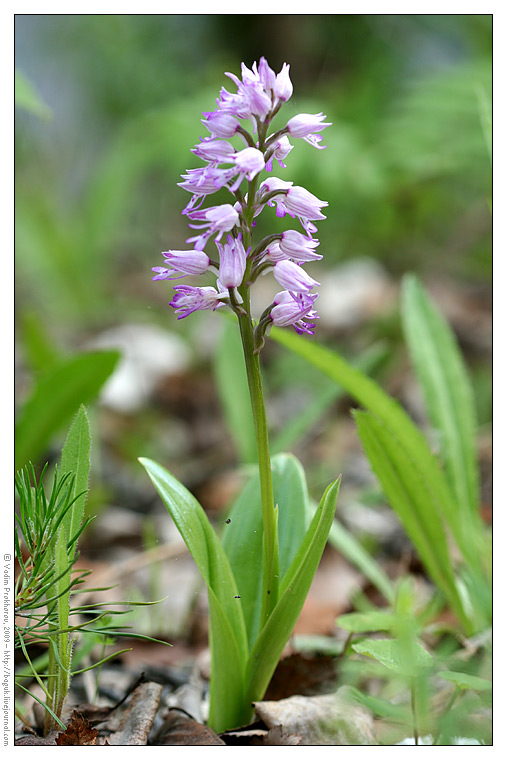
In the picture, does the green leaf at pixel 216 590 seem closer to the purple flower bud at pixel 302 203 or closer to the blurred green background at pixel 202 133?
the purple flower bud at pixel 302 203

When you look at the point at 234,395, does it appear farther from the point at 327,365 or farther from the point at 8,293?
the point at 8,293

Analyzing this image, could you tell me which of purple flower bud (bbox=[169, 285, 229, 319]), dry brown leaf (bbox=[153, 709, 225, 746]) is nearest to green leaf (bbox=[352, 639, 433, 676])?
dry brown leaf (bbox=[153, 709, 225, 746])

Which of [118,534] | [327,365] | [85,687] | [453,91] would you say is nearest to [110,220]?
[453,91]

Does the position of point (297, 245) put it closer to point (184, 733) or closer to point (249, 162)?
point (249, 162)

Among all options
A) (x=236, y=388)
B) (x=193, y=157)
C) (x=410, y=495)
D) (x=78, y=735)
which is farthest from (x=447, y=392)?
(x=193, y=157)

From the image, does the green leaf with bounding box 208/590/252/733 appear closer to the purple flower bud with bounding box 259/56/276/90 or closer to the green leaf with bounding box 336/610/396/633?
the green leaf with bounding box 336/610/396/633

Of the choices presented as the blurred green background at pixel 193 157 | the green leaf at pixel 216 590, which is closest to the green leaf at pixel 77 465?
the green leaf at pixel 216 590
